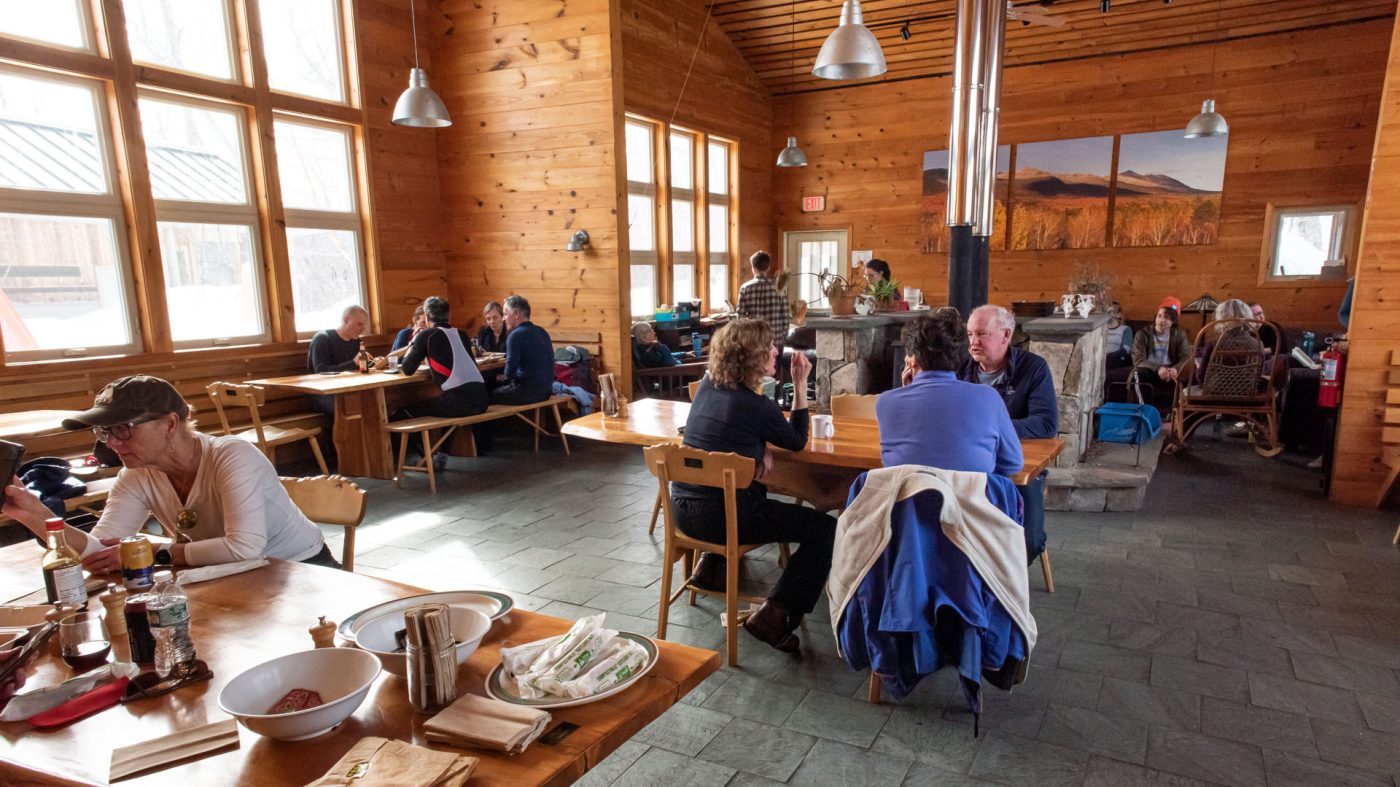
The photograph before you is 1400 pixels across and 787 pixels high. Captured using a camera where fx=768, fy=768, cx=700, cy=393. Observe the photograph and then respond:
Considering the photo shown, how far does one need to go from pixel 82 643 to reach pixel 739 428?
1872mm

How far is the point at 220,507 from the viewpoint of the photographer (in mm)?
1997

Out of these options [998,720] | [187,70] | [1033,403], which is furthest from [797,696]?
[187,70]

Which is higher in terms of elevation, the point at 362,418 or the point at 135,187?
the point at 135,187

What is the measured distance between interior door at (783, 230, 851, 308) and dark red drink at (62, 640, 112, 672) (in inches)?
368

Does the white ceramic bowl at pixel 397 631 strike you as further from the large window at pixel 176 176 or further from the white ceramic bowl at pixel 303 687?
the large window at pixel 176 176

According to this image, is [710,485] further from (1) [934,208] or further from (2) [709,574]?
(1) [934,208]

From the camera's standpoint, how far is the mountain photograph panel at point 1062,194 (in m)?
8.59

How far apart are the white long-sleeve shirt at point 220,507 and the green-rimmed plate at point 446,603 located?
57 centimetres

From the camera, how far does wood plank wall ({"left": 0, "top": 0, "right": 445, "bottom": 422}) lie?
16.7ft

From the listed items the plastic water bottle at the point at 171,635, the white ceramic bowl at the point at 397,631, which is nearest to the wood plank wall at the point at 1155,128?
the white ceramic bowl at the point at 397,631

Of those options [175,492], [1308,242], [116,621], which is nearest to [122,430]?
[175,492]

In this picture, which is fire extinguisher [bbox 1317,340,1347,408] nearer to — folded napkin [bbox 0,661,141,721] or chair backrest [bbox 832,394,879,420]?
chair backrest [bbox 832,394,879,420]

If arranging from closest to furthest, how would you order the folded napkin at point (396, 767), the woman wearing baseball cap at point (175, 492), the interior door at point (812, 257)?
the folded napkin at point (396, 767), the woman wearing baseball cap at point (175, 492), the interior door at point (812, 257)

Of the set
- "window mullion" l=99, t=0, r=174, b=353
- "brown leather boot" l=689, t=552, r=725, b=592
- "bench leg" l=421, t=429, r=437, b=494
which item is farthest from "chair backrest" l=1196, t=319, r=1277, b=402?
"window mullion" l=99, t=0, r=174, b=353
